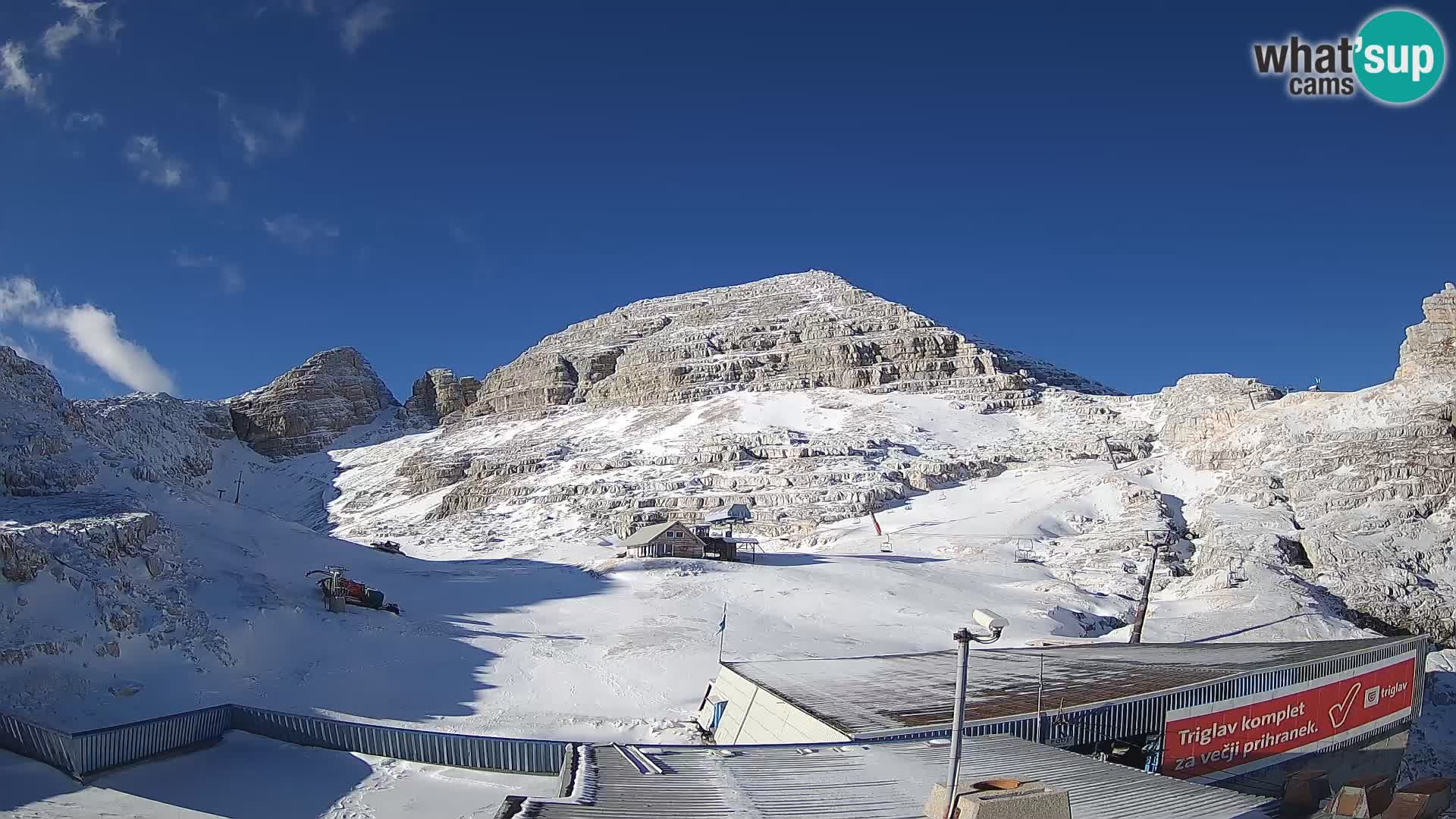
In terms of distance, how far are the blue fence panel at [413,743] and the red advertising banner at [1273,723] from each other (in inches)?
426

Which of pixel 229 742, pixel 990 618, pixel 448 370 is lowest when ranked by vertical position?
pixel 229 742

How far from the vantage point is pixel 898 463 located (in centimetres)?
6631

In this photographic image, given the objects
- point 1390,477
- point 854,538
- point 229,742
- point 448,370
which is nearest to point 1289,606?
point 1390,477

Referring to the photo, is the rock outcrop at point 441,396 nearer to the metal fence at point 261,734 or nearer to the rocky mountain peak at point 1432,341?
the rocky mountain peak at point 1432,341

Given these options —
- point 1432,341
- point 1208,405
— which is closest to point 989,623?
point 1432,341

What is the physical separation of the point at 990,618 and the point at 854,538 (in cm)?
4222

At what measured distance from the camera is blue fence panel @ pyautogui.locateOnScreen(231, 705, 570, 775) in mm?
14602

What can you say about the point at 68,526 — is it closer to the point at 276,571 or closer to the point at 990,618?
the point at 276,571

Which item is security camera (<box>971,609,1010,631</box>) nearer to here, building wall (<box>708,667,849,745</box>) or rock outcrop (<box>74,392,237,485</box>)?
building wall (<box>708,667,849,745</box>)

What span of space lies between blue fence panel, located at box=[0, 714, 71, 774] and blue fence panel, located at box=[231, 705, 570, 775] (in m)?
2.87

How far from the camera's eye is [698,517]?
193ft

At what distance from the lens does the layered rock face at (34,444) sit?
27453mm

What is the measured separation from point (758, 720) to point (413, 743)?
19.9 feet

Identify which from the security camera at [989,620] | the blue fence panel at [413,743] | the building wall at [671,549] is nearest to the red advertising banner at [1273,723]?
the security camera at [989,620]
